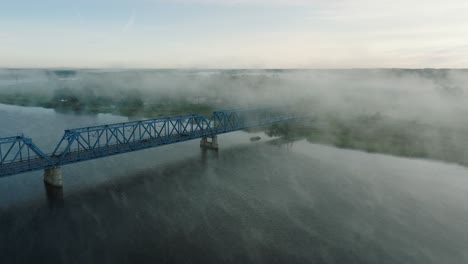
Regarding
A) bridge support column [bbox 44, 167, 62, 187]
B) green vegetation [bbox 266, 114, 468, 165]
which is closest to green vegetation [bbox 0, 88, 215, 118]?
green vegetation [bbox 266, 114, 468, 165]

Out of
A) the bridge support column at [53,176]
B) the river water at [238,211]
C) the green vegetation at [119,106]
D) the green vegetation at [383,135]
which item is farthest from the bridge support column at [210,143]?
the green vegetation at [119,106]

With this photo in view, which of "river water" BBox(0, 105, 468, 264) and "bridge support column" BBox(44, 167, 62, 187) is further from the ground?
"bridge support column" BBox(44, 167, 62, 187)

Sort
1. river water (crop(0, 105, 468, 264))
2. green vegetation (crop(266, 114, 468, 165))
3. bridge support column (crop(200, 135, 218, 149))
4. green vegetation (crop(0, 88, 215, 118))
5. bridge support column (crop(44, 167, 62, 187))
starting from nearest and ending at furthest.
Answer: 1. river water (crop(0, 105, 468, 264))
2. bridge support column (crop(44, 167, 62, 187))
3. bridge support column (crop(200, 135, 218, 149))
4. green vegetation (crop(266, 114, 468, 165))
5. green vegetation (crop(0, 88, 215, 118))

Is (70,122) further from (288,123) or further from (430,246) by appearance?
(430,246)

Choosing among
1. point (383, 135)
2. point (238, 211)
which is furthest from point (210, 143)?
point (383, 135)

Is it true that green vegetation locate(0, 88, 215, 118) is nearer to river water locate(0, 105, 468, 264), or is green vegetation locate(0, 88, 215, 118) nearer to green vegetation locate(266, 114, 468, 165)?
green vegetation locate(266, 114, 468, 165)

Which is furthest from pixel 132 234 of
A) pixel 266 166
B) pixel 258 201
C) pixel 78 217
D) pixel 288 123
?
pixel 288 123

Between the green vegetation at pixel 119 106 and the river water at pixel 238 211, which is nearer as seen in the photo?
the river water at pixel 238 211

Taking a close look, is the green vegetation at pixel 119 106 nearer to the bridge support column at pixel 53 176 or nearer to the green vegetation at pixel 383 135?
the green vegetation at pixel 383 135

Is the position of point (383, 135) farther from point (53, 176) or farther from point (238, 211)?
point (53, 176)
